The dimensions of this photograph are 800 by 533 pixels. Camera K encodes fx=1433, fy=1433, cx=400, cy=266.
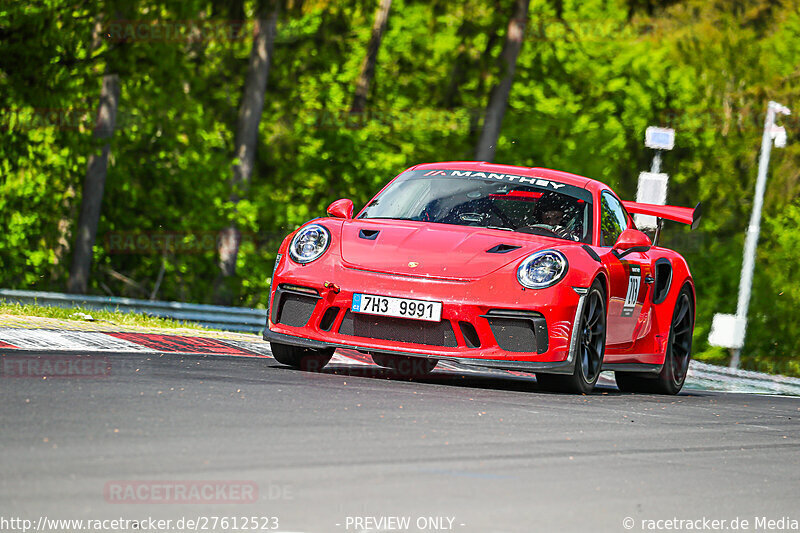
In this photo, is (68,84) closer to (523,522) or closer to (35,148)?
(35,148)

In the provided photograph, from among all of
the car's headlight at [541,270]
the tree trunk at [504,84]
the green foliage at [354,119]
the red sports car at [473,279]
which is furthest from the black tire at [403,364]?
the tree trunk at [504,84]

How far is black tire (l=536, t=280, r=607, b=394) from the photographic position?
29.5ft

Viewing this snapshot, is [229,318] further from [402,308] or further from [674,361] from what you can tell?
[402,308]

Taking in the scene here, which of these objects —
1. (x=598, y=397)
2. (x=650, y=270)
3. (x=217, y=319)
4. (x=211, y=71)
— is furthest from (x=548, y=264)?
(x=211, y=71)

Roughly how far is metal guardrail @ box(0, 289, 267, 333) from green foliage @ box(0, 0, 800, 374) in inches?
172

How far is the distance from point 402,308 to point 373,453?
3117mm

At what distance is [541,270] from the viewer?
8742mm

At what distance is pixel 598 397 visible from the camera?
9.30 meters

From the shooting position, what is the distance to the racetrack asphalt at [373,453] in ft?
14.9

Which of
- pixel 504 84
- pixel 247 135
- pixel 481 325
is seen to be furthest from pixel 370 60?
pixel 481 325

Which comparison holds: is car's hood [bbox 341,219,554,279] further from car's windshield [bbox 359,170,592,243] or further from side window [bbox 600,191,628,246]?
side window [bbox 600,191,628,246]

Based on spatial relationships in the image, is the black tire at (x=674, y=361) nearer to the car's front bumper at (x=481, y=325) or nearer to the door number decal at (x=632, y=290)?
the door number decal at (x=632, y=290)

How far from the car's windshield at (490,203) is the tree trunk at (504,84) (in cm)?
2073

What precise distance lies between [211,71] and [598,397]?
27277mm
